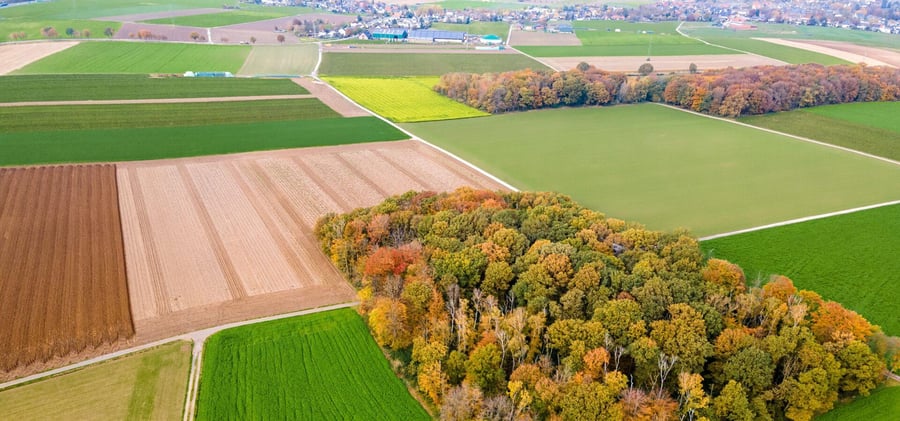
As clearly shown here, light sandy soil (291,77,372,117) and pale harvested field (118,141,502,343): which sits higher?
light sandy soil (291,77,372,117)

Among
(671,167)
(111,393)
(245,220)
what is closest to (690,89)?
(671,167)

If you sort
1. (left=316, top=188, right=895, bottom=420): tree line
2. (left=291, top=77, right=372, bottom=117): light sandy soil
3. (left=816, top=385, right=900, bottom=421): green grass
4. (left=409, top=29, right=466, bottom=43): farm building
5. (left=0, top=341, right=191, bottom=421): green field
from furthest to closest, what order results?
1. (left=409, top=29, right=466, bottom=43): farm building
2. (left=291, top=77, right=372, bottom=117): light sandy soil
3. (left=816, top=385, right=900, bottom=421): green grass
4. (left=0, top=341, right=191, bottom=421): green field
5. (left=316, top=188, right=895, bottom=420): tree line

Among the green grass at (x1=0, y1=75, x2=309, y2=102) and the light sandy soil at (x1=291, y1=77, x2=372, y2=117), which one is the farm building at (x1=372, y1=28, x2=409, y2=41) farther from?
the green grass at (x1=0, y1=75, x2=309, y2=102)

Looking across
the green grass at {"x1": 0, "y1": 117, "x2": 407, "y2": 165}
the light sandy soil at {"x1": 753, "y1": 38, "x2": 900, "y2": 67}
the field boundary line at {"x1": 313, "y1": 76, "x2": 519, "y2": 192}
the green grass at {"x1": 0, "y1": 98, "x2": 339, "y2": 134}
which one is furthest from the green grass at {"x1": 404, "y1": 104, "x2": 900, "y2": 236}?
the light sandy soil at {"x1": 753, "y1": 38, "x2": 900, "y2": 67}

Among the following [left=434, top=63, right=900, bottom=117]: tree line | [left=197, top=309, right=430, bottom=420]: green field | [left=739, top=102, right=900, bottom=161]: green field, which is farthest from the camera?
[left=434, top=63, right=900, bottom=117]: tree line

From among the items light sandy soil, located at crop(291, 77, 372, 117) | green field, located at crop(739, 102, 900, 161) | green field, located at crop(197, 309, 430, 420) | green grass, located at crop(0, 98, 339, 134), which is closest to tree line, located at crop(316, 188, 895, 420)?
green field, located at crop(197, 309, 430, 420)

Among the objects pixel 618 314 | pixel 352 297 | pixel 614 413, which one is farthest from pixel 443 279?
pixel 614 413

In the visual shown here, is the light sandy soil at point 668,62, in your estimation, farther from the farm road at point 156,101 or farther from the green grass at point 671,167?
the farm road at point 156,101

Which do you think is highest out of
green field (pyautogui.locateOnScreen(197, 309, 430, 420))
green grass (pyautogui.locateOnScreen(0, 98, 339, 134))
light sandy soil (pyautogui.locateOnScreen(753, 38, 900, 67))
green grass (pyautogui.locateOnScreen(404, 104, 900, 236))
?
light sandy soil (pyautogui.locateOnScreen(753, 38, 900, 67))

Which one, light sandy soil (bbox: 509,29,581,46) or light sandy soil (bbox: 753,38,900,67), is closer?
light sandy soil (bbox: 753,38,900,67)
